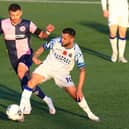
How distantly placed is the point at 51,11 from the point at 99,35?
Answer: 6451mm

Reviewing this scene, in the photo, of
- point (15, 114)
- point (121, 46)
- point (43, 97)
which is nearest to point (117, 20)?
point (121, 46)

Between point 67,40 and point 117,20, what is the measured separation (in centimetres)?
615

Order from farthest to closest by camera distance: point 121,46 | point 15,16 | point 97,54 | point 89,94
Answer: point 97,54
point 121,46
point 89,94
point 15,16

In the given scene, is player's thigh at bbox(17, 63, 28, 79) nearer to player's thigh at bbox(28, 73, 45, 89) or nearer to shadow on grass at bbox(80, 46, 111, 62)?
player's thigh at bbox(28, 73, 45, 89)

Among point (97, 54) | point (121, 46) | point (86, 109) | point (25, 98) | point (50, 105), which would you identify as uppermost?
point (25, 98)

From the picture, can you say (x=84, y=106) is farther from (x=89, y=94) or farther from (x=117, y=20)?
(x=117, y=20)

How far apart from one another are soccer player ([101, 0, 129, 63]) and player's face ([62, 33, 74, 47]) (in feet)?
19.4

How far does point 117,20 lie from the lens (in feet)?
51.5

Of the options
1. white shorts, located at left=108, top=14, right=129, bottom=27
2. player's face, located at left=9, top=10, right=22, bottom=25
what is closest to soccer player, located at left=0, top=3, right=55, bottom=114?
player's face, located at left=9, top=10, right=22, bottom=25

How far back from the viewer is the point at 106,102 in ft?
37.2

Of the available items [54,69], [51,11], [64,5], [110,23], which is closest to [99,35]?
[110,23]

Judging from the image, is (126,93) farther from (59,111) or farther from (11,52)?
(11,52)

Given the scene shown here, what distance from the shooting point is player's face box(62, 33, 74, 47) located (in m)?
9.69

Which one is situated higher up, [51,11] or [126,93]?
[126,93]
